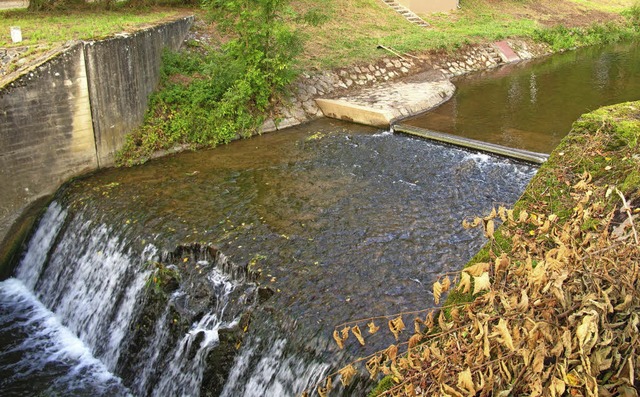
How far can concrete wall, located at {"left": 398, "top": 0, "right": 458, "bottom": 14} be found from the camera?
23.0m

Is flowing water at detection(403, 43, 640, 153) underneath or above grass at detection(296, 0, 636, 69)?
underneath

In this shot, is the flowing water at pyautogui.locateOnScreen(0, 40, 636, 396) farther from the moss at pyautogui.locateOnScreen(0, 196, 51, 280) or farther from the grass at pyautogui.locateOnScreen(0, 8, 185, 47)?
the grass at pyautogui.locateOnScreen(0, 8, 185, 47)

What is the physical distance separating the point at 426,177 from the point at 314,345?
16.1 feet

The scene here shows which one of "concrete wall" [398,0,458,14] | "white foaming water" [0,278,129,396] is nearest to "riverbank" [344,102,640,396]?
"white foaming water" [0,278,129,396]

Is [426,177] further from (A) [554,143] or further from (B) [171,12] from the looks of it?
(B) [171,12]

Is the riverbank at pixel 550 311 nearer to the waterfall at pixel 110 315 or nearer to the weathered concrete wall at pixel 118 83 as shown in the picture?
the waterfall at pixel 110 315

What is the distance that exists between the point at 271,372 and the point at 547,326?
418 centimetres

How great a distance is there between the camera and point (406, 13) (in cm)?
2234

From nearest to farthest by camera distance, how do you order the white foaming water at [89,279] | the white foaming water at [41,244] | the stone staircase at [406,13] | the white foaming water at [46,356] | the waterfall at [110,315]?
1. the waterfall at [110,315]
2. the white foaming water at [46,356]
3. the white foaming water at [89,279]
4. the white foaming water at [41,244]
5. the stone staircase at [406,13]

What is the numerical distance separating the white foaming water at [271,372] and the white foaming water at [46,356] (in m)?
1.84

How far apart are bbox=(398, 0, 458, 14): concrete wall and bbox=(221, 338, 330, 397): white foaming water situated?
61.8 feet

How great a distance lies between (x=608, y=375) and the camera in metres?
2.58

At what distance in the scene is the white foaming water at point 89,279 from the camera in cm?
827

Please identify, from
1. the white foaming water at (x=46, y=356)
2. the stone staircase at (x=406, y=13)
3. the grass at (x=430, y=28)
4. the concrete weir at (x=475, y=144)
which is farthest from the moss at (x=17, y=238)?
the stone staircase at (x=406, y=13)
